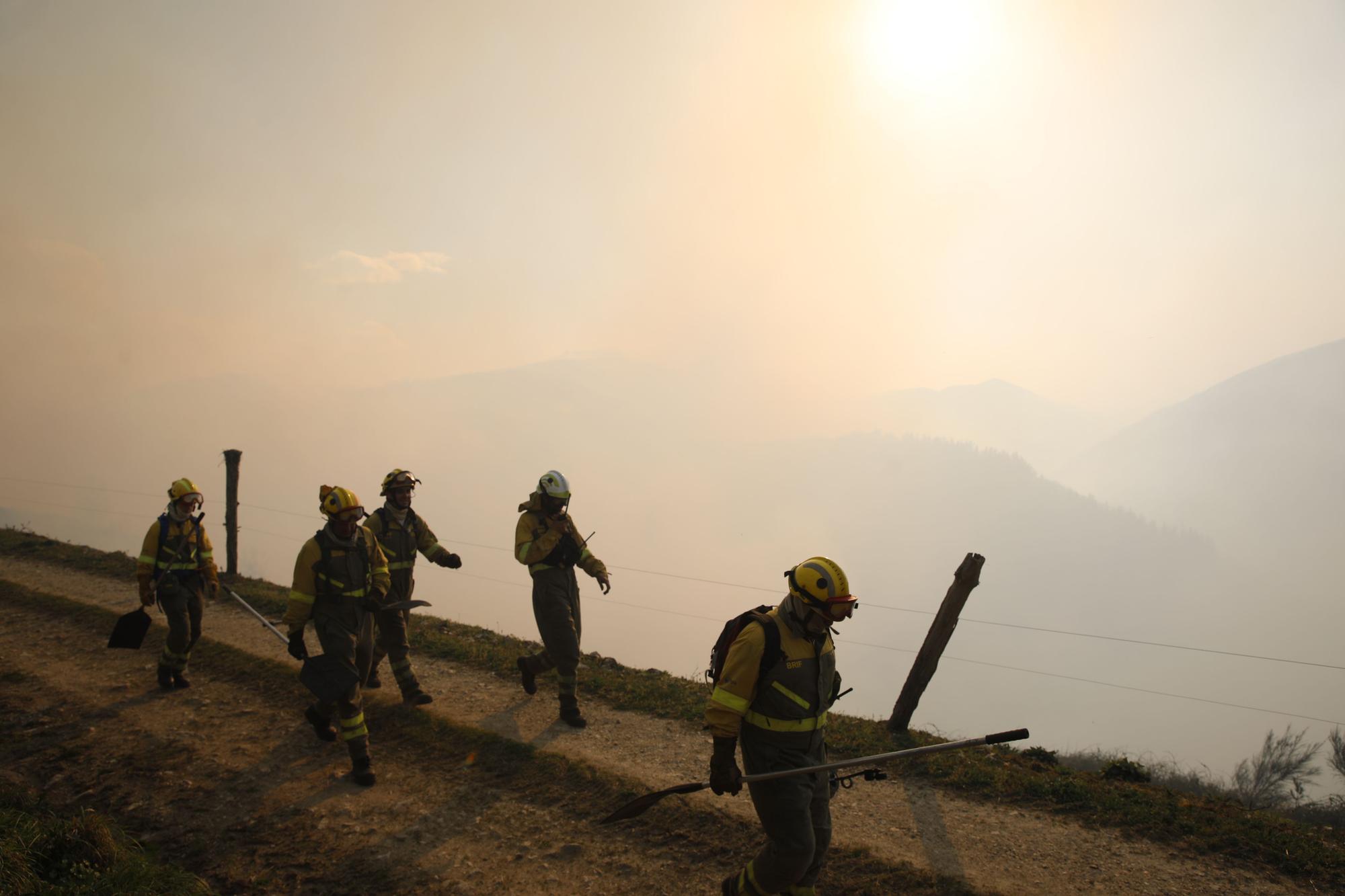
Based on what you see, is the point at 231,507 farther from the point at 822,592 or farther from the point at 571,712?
the point at 822,592

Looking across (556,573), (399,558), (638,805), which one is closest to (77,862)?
(638,805)

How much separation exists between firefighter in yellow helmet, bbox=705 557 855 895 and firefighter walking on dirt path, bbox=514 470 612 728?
4520mm

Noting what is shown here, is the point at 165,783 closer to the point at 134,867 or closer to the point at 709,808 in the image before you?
the point at 134,867

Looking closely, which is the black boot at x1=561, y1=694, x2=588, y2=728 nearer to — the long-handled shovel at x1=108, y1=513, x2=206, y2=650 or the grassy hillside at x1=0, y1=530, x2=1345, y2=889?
the grassy hillside at x1=0, y1=530, x2=1345, y2=889

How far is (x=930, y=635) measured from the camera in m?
9.72

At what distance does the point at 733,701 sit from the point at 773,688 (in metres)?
0.32

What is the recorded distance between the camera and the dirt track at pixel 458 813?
645 cm

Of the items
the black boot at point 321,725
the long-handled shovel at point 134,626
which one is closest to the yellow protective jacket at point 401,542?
the black boot at point 321,725

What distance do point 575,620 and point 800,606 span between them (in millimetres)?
5220

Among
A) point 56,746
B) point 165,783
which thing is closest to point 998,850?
point 165,783

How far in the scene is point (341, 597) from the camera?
8.14m

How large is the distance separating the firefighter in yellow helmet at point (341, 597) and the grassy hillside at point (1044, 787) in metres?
3.55

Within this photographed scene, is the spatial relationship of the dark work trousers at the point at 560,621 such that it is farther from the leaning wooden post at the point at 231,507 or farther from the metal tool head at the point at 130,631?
the leaning wooden post at the point at 231,507

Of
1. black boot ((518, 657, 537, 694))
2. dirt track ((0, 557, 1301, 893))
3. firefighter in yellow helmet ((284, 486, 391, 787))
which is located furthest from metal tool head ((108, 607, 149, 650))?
black boot ((518, 657, 537, 694))
